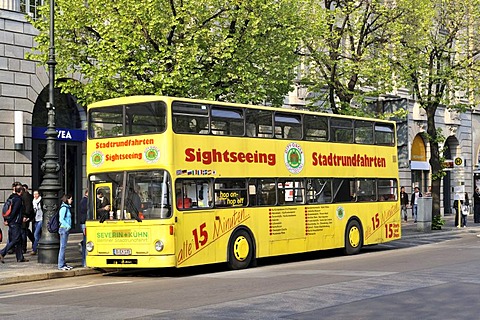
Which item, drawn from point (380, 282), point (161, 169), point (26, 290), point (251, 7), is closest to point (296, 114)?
point (251, 7)

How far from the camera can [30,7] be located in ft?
89.3

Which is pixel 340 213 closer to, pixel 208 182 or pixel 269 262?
pixel 269 262

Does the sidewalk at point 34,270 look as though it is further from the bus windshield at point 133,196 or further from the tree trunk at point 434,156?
the tree trunk at point 434,156

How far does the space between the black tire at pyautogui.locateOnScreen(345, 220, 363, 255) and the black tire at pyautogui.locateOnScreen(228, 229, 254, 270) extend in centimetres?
478

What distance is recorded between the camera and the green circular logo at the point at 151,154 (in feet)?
57.7

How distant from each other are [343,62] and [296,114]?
9.28 m

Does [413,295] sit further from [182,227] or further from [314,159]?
[314,159]

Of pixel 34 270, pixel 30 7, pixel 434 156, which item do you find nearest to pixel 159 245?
pixel 34 270

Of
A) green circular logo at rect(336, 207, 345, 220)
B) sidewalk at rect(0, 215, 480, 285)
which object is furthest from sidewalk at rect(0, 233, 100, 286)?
green circular logo at rect(336, 207, 345, 220)

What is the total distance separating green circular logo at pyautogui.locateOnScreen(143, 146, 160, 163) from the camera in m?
17.6

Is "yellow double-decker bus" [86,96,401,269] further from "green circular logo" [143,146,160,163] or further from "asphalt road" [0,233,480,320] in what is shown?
"asphalt road" [0,233,480,320]

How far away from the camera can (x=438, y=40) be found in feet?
111

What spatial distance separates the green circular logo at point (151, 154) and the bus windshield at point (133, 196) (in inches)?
10.3

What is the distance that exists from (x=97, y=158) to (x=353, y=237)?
8.82 m
